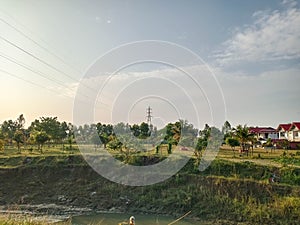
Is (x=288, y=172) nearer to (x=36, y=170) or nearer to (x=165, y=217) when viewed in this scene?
(x=165, y=217)

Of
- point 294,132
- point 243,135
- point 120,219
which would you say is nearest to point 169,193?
point 120,219

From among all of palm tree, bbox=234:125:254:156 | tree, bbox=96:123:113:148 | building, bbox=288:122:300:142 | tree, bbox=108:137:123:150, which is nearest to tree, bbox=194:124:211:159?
palm tree, bbox=234:125:254:156

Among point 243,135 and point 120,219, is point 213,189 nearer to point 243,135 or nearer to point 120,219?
point 120,219

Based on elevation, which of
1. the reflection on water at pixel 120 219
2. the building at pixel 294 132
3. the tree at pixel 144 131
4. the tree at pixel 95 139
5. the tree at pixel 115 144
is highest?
the building at pixel 294 132

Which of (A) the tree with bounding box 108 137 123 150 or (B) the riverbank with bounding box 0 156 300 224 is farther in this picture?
(A) the tree with bounding box 108 137 123 150

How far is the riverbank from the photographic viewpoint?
1220 centimetres

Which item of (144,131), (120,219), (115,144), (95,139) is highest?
(144,131)

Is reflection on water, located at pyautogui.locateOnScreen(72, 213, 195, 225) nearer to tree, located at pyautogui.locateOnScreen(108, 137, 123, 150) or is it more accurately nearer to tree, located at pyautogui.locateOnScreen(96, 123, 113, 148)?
tree, located at pyautogui.locateOnScreen(108, 137, 123, 150)

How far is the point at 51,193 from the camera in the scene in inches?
618

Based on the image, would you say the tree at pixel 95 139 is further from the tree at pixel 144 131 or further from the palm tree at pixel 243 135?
the palm tree at pixel 243 135

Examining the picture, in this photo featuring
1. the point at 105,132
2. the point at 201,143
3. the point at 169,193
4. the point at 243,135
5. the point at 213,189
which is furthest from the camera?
the point at 105,132

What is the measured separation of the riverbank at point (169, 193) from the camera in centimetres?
1220

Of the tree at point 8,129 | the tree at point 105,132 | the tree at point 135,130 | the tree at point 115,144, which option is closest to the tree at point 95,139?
the tree at point 105,132

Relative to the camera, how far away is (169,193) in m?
14.2
